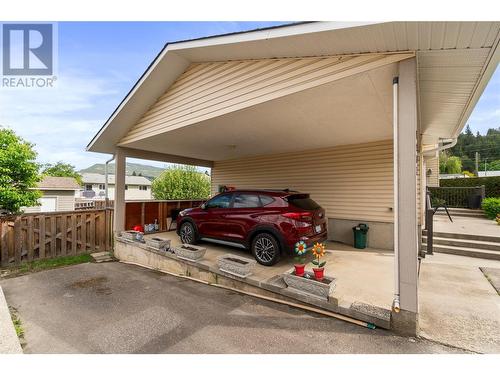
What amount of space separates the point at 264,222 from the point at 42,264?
6461 mm

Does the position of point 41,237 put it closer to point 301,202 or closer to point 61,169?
point 301,202

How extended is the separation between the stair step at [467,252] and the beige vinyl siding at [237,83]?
18.3 ft

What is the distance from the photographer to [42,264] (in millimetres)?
6527

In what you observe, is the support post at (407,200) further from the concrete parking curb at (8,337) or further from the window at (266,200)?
the concrete parking curb at (8,337)

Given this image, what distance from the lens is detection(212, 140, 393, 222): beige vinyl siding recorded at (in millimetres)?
6430

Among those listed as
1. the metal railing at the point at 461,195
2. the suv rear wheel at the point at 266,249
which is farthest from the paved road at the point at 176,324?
the metal railing at the point at 461,195

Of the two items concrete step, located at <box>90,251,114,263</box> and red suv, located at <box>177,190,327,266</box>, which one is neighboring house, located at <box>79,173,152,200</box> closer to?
concrete step, located at <box>90,251,114,263</box>

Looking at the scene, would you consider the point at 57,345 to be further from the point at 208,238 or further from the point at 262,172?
the point at 262,172

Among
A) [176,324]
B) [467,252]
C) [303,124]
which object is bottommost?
[176,324]

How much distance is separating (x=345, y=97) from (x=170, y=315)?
4.27m

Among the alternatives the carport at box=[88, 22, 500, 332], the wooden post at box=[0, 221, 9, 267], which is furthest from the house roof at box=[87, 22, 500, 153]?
the wooden post at box=[0, 221, 9, 267]

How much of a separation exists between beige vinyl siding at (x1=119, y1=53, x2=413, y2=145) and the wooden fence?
4.14 metres

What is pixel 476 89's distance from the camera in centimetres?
374

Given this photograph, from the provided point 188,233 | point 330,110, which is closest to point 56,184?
point 188,233
